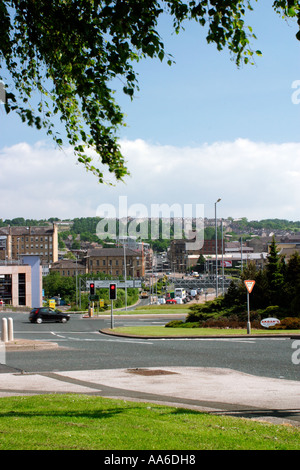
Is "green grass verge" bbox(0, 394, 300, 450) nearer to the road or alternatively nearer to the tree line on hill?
the road

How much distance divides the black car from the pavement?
3098cm

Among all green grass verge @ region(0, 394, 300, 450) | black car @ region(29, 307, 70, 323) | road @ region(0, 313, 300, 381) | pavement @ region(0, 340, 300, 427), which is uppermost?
green grass verge @ region(0, 394, 300, 450)

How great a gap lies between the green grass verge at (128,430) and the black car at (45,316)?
39.1 metres

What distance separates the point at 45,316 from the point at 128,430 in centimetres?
4239

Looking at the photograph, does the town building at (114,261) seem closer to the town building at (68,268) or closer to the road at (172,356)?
the town building at (68,268)

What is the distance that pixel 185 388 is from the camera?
42.0ft

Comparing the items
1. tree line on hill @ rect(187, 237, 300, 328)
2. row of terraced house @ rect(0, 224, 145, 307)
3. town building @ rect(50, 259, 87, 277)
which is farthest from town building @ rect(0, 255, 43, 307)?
town building @ rect(50, 259, 87, 277)

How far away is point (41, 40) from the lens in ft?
27.9

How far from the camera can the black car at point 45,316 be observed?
4769cm

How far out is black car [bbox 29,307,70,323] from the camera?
156 ft

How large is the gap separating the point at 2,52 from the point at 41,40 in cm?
65

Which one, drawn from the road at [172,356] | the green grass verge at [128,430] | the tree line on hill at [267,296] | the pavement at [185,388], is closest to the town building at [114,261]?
the tree line on hill at [267,296]

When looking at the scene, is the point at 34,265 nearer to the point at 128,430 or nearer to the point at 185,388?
the point at 185,388
